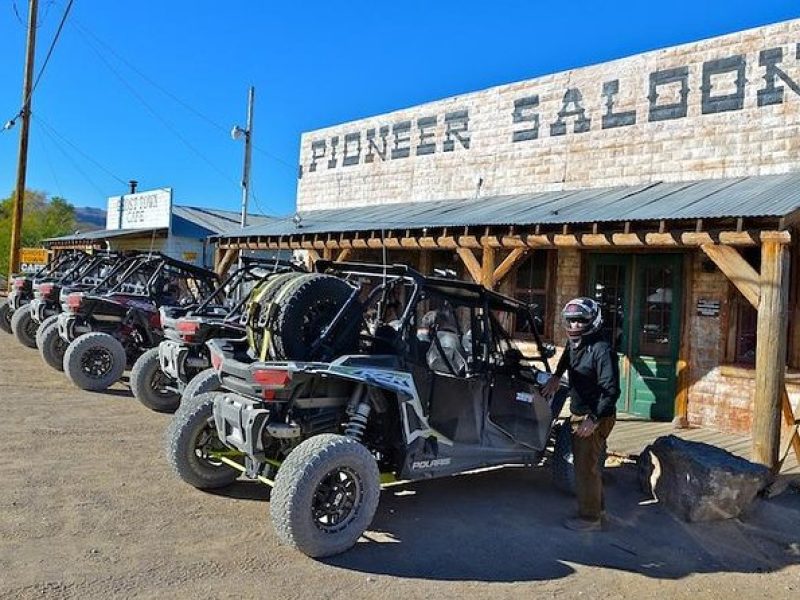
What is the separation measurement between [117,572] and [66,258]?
12623 mm

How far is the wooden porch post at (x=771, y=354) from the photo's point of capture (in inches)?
262

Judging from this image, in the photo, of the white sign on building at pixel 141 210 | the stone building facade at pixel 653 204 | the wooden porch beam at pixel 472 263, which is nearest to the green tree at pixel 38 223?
the white sign on building at pixel 141 210

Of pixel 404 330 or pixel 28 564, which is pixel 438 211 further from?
pixel 28 564

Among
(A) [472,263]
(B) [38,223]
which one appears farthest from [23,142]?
(B) [38,223]

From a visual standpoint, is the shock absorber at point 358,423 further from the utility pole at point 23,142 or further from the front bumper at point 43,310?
the utility pole at point 23,142

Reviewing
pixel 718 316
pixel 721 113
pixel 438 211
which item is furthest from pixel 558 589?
pixel 438 211

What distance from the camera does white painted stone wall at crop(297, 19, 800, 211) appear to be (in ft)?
31.0

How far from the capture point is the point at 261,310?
5.64 meters

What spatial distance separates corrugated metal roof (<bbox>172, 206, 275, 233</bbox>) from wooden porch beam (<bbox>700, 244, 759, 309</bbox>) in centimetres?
2089

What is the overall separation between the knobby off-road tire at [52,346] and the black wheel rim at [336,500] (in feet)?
27.1

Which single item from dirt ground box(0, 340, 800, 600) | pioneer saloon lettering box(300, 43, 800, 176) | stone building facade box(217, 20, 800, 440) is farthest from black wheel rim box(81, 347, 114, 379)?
pioneer saloon lettering box(300, 43, 800, 176)

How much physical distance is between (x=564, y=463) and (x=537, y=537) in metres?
1.13

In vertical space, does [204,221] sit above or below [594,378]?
above

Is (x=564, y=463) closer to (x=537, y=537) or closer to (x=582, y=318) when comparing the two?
(x=537, y=537)
